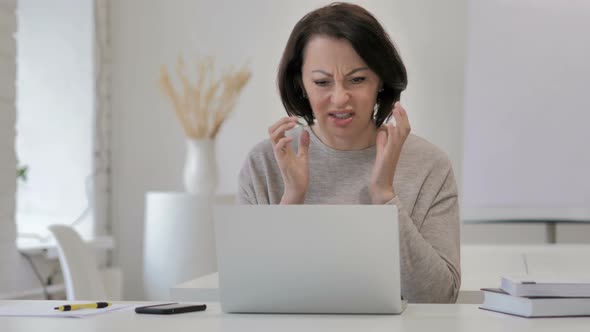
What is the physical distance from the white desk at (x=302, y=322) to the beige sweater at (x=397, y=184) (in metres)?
0.49

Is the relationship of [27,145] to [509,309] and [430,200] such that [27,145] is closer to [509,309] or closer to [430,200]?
[430,200]

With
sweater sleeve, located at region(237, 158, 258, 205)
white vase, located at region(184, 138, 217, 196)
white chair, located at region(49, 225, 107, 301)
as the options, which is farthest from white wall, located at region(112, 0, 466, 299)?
sweater sleeve, located at region(237, 158, 258, 205)

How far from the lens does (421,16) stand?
4.15m

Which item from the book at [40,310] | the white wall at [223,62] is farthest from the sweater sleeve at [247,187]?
the white wall at [223,62]

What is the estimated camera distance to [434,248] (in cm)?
196

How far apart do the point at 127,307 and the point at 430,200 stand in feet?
2.54

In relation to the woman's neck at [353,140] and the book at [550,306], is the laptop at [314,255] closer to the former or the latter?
the book at [550,306]

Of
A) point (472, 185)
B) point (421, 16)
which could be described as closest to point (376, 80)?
point (472, 185)

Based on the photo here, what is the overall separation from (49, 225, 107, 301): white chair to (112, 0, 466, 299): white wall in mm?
1738

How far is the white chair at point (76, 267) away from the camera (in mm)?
2619

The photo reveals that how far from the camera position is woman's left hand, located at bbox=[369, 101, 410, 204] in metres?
1.87

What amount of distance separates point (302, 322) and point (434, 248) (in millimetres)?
660

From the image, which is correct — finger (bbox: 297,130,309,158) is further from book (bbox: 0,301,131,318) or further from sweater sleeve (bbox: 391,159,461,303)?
book (bbox: 0,301,131,318)

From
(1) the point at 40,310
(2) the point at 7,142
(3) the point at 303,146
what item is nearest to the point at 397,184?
(3) the point at 303,146
